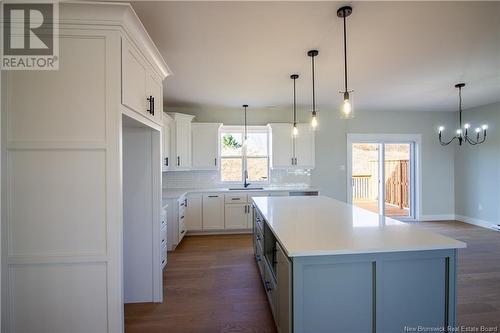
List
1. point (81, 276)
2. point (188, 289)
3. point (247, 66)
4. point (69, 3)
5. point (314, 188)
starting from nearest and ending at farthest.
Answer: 1. point (69, 3)
2. point (81, 276)
3. point (188, 289)
4. point (247, 66)
5. point (314, 188)

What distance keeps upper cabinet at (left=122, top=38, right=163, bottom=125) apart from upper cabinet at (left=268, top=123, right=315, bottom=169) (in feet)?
9.76

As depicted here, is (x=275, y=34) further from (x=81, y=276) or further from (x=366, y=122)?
(x=366, y=122)

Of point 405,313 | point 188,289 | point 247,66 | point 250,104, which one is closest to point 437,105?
point 250,104

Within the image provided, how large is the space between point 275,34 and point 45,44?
1763mm

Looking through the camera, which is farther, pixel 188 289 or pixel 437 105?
pixel 437 105

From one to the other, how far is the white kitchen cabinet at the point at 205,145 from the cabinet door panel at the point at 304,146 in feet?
5.69

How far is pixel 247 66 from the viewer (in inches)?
115

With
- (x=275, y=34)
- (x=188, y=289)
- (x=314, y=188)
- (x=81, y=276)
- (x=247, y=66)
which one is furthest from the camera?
(x=314, y=188)

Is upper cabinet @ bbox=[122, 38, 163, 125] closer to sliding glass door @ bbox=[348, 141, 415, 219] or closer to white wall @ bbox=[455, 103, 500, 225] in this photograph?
sliding glass door @ bbox=[348, 141, 415, 219]

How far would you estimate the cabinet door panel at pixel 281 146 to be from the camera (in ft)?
16.5

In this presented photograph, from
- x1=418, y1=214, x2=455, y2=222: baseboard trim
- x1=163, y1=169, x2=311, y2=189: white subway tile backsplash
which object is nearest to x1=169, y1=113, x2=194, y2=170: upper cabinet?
x1=163, y1=169, x2=311, y2=189: white subway tile backsplash

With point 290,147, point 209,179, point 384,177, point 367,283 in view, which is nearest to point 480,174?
point 384,177

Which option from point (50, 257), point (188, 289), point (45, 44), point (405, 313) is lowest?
point (188, 289)

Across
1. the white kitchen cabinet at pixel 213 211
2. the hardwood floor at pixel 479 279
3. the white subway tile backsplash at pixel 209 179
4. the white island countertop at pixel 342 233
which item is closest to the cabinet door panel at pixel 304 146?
the white subway tile backsplash at pixel 209 179
